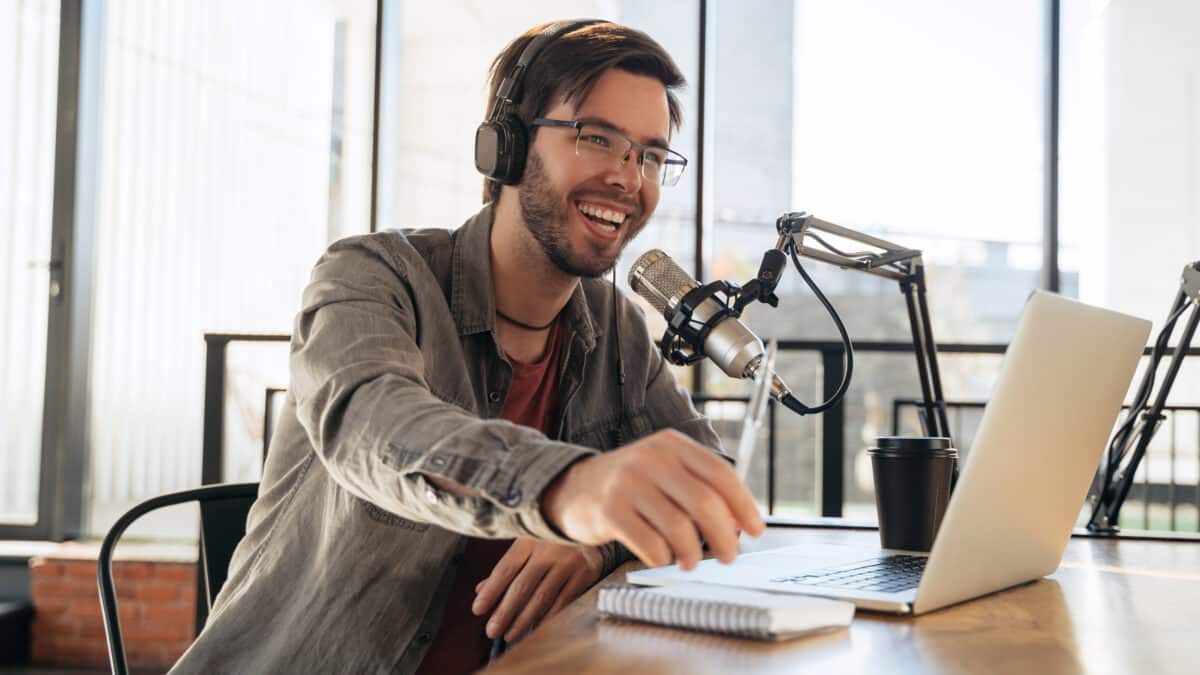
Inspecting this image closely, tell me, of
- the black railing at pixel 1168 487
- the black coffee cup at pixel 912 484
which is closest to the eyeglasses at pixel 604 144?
the black coffee cup at pixel 912 484

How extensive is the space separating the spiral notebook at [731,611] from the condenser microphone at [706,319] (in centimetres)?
32

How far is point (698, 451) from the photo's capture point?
2.19ft

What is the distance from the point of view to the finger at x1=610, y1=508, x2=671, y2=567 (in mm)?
651

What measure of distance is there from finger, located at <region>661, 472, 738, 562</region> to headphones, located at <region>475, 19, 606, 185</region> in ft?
2.87

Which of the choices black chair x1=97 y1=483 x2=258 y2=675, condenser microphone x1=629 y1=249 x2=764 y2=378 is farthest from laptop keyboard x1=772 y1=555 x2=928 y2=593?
black chair x1=97 y1=483 x2=258 y2=675

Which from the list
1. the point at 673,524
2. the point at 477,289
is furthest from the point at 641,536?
the point at 477,289

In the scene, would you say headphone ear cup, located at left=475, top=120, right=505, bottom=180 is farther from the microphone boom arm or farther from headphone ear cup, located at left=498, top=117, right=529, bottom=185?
the microphone boom arm

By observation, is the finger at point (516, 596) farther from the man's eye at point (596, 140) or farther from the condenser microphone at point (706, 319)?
the man's eye at point (596, 140)

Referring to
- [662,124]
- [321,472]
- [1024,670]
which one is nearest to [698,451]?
[1024,670]

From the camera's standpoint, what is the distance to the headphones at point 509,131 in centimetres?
145

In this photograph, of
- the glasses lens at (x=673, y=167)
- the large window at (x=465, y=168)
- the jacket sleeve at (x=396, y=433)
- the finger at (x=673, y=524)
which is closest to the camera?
the finger at (x=673, y=524)

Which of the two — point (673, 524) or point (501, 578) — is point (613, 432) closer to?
point (501, 578)

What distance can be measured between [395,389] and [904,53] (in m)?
3.75

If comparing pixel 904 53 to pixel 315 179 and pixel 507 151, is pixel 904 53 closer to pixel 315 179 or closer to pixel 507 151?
pixel 315 179
